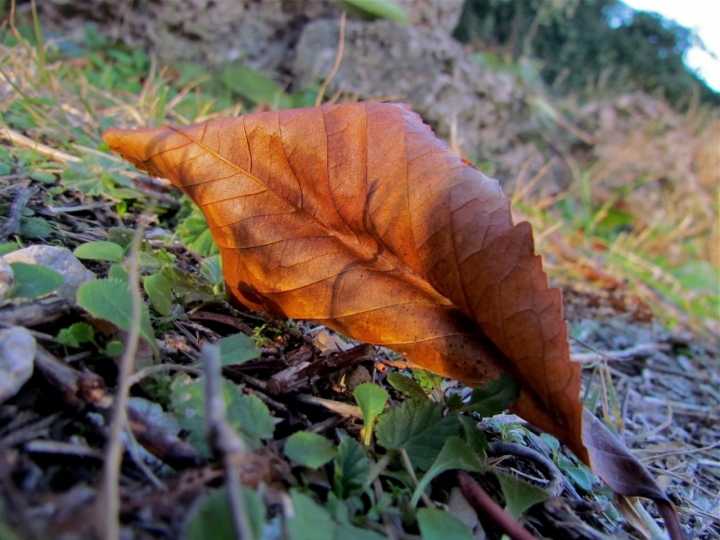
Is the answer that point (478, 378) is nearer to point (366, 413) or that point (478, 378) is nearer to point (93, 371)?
point (366, 413)

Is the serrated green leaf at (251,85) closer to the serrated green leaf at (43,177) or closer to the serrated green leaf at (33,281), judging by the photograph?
the serrated green leaf at (43,177)

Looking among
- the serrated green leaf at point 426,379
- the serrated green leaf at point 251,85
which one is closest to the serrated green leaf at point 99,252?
the serrated green leaf at point 426,379

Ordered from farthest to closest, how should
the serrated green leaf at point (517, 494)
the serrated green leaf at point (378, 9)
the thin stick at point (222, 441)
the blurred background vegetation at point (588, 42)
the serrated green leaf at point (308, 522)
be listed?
the blurred background vegetation at point (588, 42) → the serrated green leaf at point (378, 9) → the serrated green leaf at point (517, 494) → the serrated green leaf at point (308, 522) → the thin stick at point (222, 441)

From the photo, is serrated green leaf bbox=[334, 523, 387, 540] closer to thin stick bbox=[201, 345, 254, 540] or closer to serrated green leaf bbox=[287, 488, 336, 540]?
serrated green leaf bbox=[287, 488, 336, 540]

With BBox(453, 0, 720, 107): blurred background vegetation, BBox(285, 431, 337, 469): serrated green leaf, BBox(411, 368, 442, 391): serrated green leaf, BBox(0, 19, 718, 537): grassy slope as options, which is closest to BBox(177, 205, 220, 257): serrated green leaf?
BBox(0, 19, 718, 537): grassy slope

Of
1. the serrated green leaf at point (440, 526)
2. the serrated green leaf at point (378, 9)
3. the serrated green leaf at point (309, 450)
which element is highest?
the serrated green leaf at point (378, 9)

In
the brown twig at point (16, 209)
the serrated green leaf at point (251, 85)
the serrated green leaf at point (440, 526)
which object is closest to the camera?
the serrated green leaf at point (440, 526)

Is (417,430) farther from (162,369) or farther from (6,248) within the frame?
(6,248)
